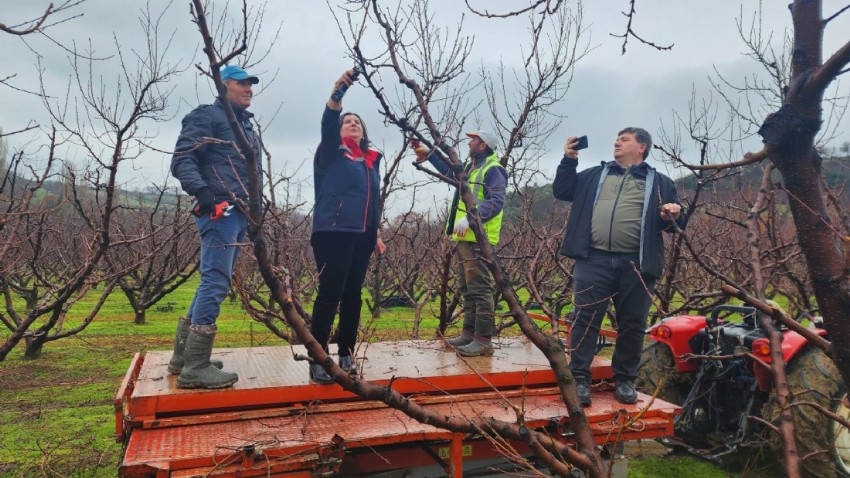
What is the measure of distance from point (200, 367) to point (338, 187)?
127cm

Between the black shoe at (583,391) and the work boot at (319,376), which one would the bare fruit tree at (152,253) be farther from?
the black shoe at (583,391)

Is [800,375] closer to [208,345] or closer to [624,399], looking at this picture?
[624,399]

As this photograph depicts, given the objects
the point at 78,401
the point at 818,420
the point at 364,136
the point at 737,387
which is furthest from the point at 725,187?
the point at 78,401

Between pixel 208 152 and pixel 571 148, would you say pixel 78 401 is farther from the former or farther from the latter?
pixel 571 148

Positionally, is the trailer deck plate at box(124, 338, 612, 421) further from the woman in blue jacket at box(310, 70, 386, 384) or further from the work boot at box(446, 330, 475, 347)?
the woman in blue jacket at box(310, 70, 386, 384)

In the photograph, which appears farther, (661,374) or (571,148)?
(661,374)

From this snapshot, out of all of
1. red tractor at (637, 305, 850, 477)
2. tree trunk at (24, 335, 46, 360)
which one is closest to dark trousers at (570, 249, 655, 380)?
red tractor at (637, 305, 850, 477)

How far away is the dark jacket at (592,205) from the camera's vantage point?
377cm

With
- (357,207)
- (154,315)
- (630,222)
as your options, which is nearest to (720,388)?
(630,222)

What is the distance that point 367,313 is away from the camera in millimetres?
15680

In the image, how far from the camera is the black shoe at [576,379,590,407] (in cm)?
358

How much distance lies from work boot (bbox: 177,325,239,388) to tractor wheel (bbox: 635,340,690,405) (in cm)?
336

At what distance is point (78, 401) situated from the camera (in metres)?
6.26

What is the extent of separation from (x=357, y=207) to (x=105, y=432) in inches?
134
